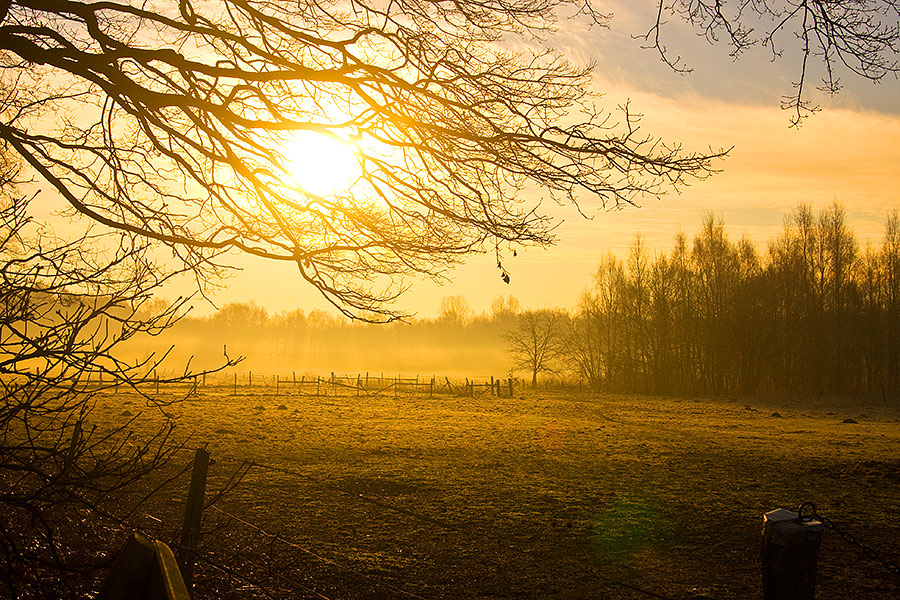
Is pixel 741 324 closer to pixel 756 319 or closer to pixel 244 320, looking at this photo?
pixel 756 319

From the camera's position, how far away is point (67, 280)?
3.44m

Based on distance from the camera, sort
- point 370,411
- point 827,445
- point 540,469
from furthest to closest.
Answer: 1. point 370,411
2. point 827,445
3. point 540,469

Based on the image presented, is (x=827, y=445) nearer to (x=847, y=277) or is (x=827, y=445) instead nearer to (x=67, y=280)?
(x=67, y=280)

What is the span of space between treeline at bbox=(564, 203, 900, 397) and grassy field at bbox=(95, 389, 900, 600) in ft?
113

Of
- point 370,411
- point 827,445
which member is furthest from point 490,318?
point 827,445

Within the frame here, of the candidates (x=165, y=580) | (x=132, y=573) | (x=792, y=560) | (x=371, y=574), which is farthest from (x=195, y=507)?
(x=792, y=560)

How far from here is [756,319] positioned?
54812mm

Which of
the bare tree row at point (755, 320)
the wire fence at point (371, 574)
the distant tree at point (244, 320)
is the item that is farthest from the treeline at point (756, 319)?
the distant tree at point (244, 320)

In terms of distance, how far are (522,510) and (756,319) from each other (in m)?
50.8

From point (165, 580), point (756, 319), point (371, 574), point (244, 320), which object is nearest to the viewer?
point (165, 580)

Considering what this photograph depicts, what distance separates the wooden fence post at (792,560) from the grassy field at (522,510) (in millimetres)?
824

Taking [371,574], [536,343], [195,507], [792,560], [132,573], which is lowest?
[371,574]

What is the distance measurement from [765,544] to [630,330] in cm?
5815

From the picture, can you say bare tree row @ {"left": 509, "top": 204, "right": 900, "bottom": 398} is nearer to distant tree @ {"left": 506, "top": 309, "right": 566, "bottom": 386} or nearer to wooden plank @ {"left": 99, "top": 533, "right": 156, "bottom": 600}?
distant tree @ {"left": 506, "top": 309, "right": 566, "bottom": 386}
